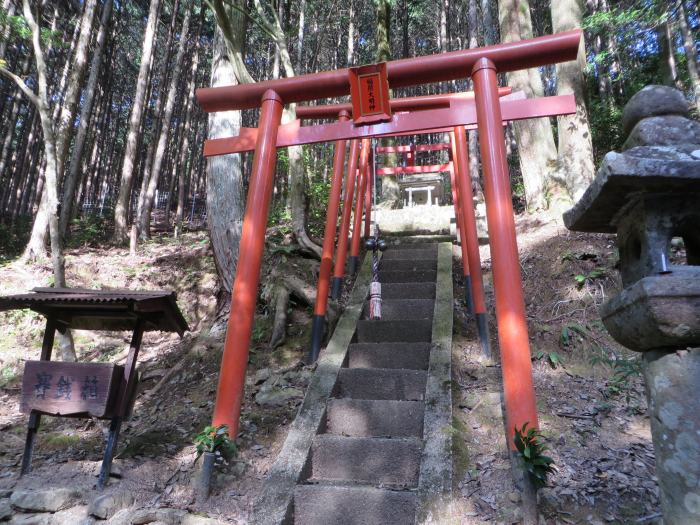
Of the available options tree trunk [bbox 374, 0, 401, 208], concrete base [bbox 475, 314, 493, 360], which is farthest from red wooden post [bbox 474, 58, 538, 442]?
tree trunk [bbox 374, 0, 401, 208]

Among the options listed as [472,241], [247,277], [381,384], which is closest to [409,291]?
[472,241]

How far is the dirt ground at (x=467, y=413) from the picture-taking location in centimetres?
306

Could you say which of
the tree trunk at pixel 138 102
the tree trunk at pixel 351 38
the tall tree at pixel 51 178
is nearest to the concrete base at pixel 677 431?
the tall tree at pixel 51 178

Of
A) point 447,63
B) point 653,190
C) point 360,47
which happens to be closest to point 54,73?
point 360,47

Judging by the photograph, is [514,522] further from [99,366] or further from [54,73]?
[54,73]

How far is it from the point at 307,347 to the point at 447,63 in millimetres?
3637

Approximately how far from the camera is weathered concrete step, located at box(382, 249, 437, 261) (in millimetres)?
7375

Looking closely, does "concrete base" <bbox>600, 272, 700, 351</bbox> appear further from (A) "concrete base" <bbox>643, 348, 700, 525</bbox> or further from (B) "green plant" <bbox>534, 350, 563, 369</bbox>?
(B) "green plant" <bbox>534, 350, 563, 369</bbox>

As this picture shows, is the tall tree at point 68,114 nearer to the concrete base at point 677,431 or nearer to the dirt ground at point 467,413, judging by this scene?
the dirt ground at point 467,413

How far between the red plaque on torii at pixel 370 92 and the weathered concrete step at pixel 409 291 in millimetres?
2634

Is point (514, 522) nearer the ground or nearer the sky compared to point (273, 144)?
nearer the ground

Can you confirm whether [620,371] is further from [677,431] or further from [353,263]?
[353,263]

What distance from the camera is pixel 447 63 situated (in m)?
3.96

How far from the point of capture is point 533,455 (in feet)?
9.09
